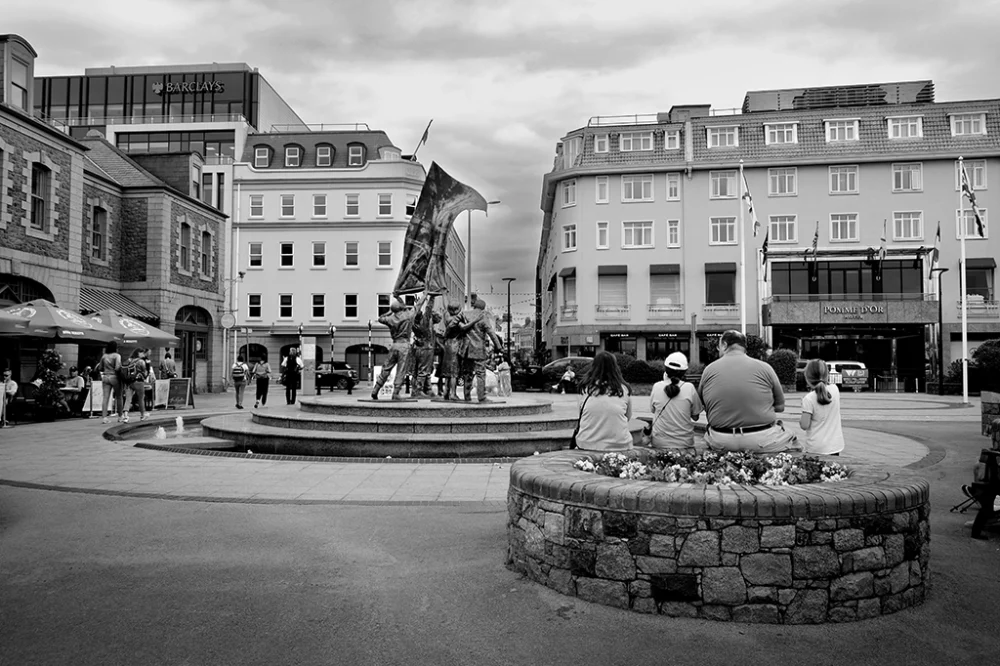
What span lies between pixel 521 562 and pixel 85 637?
281 centimetres

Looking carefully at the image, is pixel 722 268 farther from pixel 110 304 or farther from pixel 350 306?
pixel 110 304

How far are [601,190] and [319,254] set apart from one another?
21.4m

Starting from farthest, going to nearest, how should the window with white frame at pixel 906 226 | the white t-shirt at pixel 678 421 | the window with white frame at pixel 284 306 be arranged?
1. the window with white frame at pixel 284 306
2. the window with white frame at pixel 906 226
3. the white t-shirt at pixel 678 421

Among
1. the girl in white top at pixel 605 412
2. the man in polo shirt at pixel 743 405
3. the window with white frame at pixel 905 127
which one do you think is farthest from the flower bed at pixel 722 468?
the window with white frame at pixel 905 127

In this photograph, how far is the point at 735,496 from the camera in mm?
4668

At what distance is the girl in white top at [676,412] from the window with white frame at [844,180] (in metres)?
43.1

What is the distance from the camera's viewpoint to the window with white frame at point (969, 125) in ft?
146

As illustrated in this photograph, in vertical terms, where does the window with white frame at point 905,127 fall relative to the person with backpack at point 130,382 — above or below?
above

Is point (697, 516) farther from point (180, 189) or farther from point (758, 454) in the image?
point (180, 189)

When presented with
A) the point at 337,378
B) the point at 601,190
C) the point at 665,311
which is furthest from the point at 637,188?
the point at 337,378

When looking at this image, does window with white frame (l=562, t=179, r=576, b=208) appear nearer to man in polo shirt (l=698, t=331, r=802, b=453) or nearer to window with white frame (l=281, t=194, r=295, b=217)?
window with white frame (l=281, t=194, r=295, b=217)

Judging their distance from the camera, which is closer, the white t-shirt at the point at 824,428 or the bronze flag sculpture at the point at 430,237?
the white t-shirt at the point at 824,428

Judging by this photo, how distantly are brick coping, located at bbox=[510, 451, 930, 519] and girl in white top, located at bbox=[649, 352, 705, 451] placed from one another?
6.49ft

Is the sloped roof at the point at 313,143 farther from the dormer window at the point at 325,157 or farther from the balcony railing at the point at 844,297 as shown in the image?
the balcony railing at the point at 844,297
